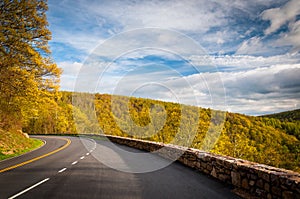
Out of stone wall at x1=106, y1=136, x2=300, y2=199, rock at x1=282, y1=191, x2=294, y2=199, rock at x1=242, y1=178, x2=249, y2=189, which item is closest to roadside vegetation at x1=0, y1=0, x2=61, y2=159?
stone wall at x1=106, y1=136, x2=300, y2=199

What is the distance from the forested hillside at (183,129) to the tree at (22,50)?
28965 millimetres

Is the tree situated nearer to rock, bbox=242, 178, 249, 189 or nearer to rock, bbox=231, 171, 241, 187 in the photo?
rock, bbox=231, 171, 241, 187

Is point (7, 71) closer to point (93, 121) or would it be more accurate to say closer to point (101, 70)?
point (101, 70)

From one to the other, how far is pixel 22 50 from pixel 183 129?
52.5 m

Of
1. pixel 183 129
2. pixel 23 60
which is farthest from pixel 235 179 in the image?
pixel 183 129

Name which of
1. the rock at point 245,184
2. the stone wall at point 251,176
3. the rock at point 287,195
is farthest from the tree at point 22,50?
the rock at point 287,195

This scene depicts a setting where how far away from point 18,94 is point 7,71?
69.7 inches

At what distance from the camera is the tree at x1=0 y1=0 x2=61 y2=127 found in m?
17.6

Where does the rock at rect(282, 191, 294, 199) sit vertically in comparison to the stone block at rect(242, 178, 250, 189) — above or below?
above

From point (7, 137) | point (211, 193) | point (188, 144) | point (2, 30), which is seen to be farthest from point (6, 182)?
point (188, 144)

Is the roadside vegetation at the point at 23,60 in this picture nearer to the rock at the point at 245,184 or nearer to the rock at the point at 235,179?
the rock at the point at 235,179

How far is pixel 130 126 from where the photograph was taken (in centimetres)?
8938

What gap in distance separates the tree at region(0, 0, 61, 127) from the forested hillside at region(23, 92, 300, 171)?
2896cm

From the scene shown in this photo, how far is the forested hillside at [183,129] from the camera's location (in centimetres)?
6606
